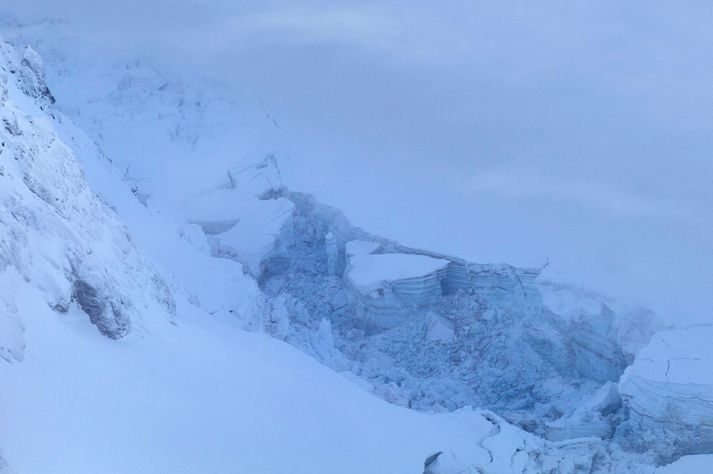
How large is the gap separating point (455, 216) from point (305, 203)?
234 centimetres

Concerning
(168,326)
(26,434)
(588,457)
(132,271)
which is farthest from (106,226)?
(588,457)

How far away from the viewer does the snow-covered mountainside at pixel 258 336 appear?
592 cm

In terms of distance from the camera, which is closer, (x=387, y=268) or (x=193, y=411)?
(x=193, y=411)

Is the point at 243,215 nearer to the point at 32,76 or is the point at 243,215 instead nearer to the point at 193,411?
the point at 32,76

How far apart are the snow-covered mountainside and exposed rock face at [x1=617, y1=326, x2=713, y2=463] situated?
2 cm

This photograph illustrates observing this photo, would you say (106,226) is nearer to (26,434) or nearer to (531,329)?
(26,434)

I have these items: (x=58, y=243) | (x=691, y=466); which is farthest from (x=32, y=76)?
(x=691, y=466)

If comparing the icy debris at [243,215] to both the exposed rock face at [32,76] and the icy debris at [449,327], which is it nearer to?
the icy debris at [449,327]

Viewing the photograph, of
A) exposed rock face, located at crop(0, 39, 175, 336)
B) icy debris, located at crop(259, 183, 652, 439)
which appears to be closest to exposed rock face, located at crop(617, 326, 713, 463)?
icy debris, located at crop(259, 183, 652, 439)

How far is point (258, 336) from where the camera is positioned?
9.38 meters

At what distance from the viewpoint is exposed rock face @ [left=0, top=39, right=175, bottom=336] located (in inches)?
235

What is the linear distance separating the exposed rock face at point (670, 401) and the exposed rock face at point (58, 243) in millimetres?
4754

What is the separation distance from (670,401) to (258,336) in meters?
4.27

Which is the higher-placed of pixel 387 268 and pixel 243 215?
pixel 387 268
